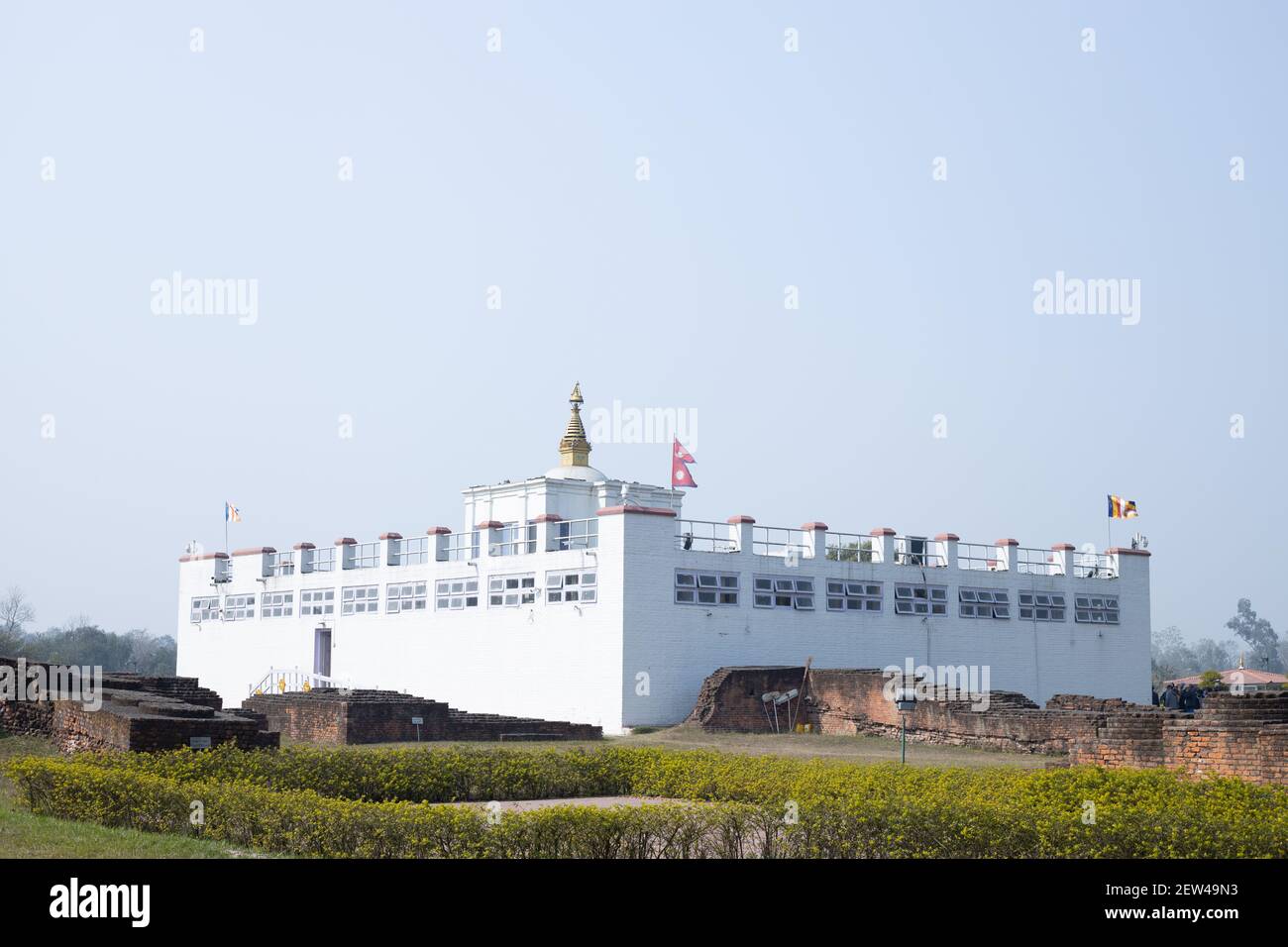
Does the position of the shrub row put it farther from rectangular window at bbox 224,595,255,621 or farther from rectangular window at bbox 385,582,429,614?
rectangular window at bbox 224,595,255,621

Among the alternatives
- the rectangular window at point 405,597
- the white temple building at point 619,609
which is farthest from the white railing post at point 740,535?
the rectangular window at point 405,597

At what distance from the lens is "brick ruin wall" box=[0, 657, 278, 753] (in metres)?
16.0

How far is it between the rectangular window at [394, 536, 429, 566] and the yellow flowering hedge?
2217 cm

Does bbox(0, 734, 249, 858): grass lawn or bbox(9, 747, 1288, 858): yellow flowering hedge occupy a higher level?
bbox(9, 747, 1288, 858): yellow flowering hedge

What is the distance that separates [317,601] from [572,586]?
11.2 m

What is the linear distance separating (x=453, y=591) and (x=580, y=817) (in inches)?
1036

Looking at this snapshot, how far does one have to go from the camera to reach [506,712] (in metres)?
34.5

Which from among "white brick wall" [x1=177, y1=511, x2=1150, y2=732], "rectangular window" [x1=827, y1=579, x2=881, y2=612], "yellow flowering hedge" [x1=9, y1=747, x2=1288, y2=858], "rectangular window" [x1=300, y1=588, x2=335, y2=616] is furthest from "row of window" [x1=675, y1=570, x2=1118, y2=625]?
"yellow flowering hedge" [x1=9, y1=747, x2=1288, y2=858]

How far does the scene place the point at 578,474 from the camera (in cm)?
4188

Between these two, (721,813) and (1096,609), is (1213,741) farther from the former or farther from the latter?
(1096,609)

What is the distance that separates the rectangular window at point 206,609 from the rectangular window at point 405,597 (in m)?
9.25

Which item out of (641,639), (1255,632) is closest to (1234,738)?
(641,639)

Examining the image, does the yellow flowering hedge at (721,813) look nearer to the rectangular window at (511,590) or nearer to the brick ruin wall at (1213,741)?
the brick ruin wall at (1213,741)
